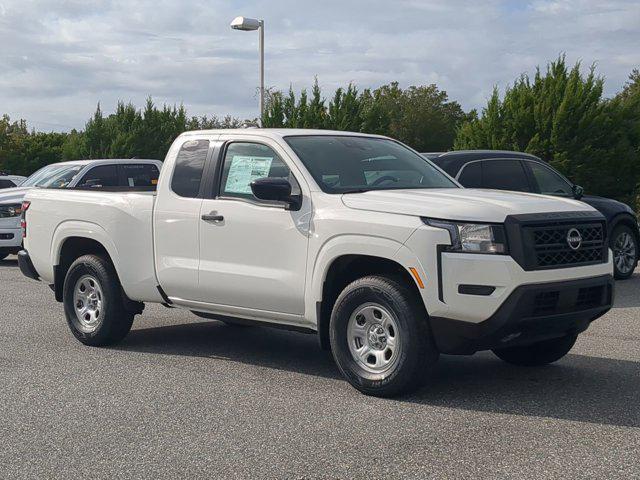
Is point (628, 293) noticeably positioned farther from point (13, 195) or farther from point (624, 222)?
point (13, 195)

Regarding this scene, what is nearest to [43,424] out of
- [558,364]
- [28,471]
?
[28,471]

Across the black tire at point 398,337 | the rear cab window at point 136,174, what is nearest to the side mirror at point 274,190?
the black tire at point 398,337

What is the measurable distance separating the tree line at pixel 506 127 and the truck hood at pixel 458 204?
46.6ft

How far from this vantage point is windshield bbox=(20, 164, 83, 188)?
1720 centimetres

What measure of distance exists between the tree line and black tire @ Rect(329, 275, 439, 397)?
14.8 meters

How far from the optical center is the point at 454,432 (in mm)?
5875

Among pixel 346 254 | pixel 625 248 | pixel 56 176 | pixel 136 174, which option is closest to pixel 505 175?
pixel 625 248

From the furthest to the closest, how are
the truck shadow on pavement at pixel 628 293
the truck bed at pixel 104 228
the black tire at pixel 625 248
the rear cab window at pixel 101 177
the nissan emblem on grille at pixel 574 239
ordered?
the rear cab window at pixel 101 177
the black tire at pixel 625 248
the truck shadow on pavement at pixel 628 293
the truck bed at pixel 104 228
the nissan emblem on grille at pixel 574 239

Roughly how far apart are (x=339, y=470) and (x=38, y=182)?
1361 cm

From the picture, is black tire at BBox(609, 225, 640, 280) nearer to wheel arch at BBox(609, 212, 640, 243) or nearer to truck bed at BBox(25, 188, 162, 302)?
wheel arch at BBox(609, 212, 640, 243)

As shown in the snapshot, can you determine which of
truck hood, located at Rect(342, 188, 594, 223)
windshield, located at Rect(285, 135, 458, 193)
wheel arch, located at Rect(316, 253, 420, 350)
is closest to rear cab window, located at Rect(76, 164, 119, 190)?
windshield, located at Rect(285, 135, 458, 193)

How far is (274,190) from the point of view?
719 centimetres

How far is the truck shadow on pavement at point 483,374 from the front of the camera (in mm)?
6488

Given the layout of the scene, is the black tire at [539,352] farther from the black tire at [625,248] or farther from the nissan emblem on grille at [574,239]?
the black tire at [625,248]
